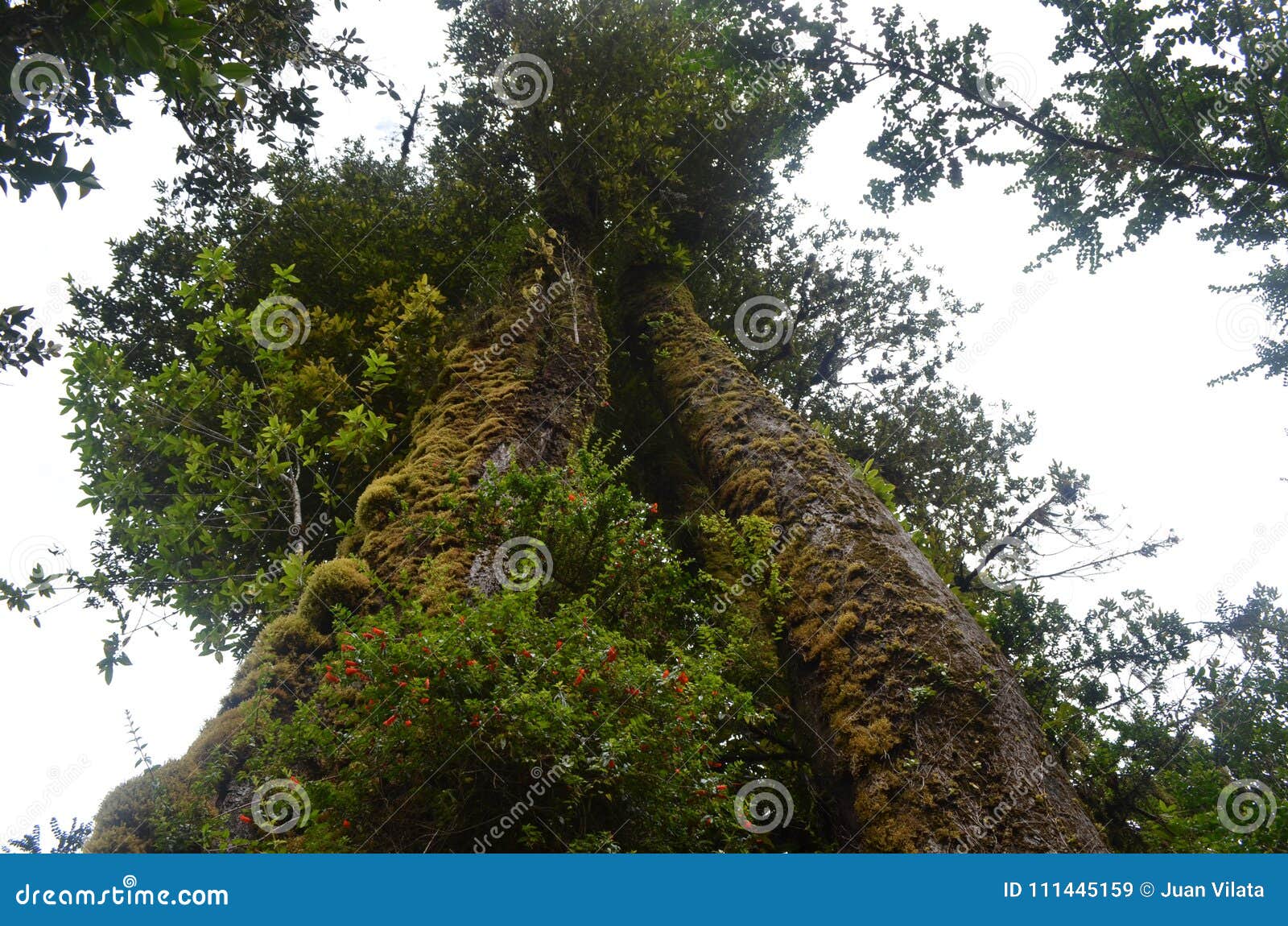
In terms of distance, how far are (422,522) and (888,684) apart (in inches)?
140

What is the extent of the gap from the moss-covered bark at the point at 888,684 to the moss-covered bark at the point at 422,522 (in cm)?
215

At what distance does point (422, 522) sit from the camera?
517 centimetres

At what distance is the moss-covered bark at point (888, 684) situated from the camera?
166 inches

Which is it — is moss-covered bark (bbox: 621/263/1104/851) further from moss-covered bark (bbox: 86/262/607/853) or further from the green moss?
the green moss

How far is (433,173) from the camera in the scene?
37.3ft

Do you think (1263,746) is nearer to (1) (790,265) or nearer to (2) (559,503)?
(2) (559,503)

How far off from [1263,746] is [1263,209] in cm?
567

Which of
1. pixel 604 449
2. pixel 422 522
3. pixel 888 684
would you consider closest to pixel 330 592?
pixel 422 522

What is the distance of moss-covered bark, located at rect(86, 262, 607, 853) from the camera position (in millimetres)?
4012

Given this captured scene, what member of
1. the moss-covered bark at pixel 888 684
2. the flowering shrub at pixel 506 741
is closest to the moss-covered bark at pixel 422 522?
the flowering shrub at pixel 506 741

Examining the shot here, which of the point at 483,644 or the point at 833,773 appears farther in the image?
the point at 833,773

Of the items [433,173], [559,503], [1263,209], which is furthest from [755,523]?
[433,173]

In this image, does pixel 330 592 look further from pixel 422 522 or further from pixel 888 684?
pixel 888 684

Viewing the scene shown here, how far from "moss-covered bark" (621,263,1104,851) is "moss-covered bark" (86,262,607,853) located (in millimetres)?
2145
